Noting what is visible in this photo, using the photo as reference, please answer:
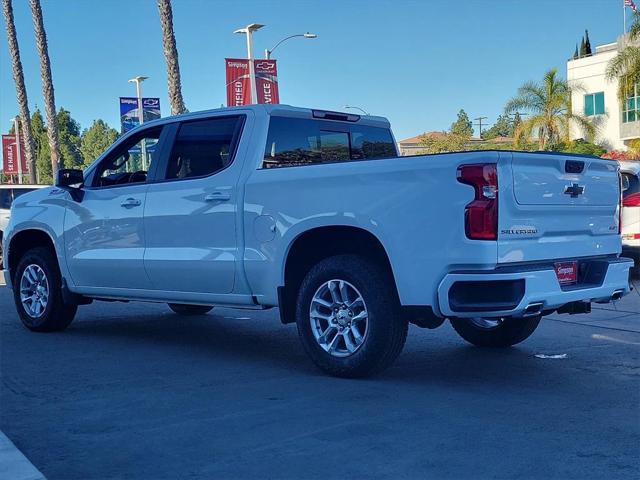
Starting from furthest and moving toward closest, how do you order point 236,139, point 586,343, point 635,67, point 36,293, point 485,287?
point 635,67 < point 36,293 < point 586,343 < point 236,139 < point 485,287

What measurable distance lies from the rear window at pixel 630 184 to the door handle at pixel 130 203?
6.91 metres

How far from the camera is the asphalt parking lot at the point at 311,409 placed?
4.36m

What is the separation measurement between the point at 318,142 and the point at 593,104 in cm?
4630

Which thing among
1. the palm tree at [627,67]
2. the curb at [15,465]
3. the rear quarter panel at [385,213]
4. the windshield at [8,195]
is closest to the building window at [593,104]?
the palm tree at [627,67]

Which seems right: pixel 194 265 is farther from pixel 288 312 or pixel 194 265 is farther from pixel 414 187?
pixel 414 187

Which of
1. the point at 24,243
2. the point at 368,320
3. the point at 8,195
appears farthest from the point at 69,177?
the point at 8,195

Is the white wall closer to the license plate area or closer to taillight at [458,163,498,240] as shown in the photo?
the license plate area

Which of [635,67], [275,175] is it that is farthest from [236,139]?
[635,67]

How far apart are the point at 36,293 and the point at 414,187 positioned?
4783 mm

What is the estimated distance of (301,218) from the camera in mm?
6320

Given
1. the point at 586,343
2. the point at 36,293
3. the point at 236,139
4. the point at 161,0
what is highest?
the point at 161,0

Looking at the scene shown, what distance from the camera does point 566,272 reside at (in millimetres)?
5988

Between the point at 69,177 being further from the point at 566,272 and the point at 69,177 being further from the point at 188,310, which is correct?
the point at 566,272

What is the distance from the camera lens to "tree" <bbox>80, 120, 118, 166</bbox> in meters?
80.9
